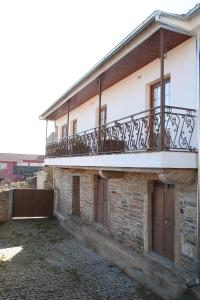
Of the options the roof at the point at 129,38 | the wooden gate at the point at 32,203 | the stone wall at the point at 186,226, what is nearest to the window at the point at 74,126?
the wooden gate at the point at 32,203

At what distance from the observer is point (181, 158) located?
6.38m

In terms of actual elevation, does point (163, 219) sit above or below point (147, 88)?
below

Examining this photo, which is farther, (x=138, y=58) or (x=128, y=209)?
(x=128, y=209)

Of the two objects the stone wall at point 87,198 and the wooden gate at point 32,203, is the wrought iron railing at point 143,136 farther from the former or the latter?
the wooden gate at point 32,203

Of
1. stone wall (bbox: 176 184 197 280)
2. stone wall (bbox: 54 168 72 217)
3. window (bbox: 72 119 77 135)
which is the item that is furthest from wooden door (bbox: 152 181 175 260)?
window (bbox: 72 119 77 135)

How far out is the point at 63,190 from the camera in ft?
53.4

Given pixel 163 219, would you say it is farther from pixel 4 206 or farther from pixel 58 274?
pixel 4 206

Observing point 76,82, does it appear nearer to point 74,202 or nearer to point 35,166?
point 74,202

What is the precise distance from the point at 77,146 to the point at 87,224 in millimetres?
3366

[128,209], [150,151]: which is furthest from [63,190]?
[150,151]

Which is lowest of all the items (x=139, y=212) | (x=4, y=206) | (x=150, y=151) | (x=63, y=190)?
(x=4, y=206)

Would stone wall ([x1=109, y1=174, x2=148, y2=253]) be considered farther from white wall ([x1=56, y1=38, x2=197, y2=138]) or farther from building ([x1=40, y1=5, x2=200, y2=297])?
white wall ([x1=56, y1=38, x2=197, y2=138])

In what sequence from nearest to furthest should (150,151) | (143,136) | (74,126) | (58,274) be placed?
1. (150,151)
2. (58,274)
3. (143,136)
4. (74,126)

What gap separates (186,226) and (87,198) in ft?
21.3
